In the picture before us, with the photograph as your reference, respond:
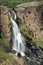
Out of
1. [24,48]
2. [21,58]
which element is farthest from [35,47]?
[21,58]

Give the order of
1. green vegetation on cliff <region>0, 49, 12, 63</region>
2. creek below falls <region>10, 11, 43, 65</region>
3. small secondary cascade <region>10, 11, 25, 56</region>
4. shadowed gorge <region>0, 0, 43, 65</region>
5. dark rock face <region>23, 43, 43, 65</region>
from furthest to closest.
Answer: small secondary cascade <region>10, 11, 25, 56</region> < creek below falls <region>10, 11, 43, 65</region> < dark rock face <region>23, 43, 43, 65</region> < shadowed gorge <region>0, 0, 43, 65</region> < green vegetation on cliff <region>0, 49, 12, 63</region>

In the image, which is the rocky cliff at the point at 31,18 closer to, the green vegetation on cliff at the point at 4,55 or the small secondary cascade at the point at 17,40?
the small secondary cascade at the point at 17,40

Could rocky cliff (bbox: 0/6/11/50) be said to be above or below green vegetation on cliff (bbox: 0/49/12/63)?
above

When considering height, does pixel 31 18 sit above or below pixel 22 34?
above

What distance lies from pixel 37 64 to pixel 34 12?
50.7ft

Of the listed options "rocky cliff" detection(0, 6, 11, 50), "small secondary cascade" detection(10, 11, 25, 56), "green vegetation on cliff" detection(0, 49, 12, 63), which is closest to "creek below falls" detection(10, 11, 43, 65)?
"small secondary cascade" detection(10, 11, 25, 56)

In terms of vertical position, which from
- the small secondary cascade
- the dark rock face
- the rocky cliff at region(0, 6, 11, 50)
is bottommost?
the dark rock face

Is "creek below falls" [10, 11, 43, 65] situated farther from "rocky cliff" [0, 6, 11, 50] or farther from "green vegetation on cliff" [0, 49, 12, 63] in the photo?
"green vegetation on cliff" [0, 49, 12, 63]

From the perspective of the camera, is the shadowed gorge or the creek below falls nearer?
the shadowed gorge

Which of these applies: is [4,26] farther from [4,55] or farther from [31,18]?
[31,18]

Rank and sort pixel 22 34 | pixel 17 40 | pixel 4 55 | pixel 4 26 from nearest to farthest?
pixel 4 55, pixel 4 26, pixel 17 40, pixel 22 34

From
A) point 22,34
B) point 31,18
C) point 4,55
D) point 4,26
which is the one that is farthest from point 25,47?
point 4,55

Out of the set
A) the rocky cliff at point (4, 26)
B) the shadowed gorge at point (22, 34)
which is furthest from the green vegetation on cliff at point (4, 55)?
the rocky cliff at point (4, 26)

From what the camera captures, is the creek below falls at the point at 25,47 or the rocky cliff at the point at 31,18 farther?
the rocky cliff at the point at 31,18
